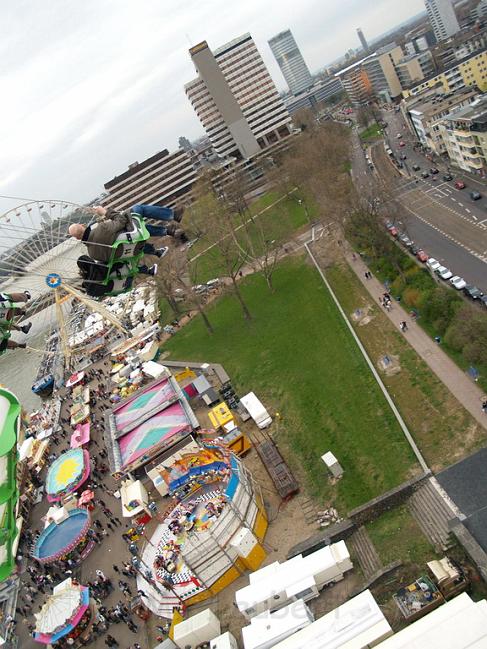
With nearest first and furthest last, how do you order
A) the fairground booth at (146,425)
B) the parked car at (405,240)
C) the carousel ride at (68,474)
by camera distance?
the fairground booth at (146,425) < the carousel ride at (68,474) < the parked car at (405,240)

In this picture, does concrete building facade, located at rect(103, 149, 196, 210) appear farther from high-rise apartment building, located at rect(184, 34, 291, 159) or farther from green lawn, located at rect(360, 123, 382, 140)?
green lawn, located at rect(360, 123, 382, 140)

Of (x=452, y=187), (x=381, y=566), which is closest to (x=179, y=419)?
(x=381, y=566)

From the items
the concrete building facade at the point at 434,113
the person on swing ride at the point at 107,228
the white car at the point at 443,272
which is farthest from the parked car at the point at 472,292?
the concrete building facade at the point at 434,113

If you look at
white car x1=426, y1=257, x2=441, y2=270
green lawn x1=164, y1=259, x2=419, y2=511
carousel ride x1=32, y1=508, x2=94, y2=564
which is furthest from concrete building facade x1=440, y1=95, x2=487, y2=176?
carousel ride x1=32, y1=508, x2=94, y2=564

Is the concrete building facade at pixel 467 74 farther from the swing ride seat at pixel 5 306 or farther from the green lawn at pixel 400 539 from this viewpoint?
the swing ride seat at pixel 5 306

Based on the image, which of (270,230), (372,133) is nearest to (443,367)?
(270,230)

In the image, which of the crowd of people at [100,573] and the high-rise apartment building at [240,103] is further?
the high-rise apartment building at [240,103]
